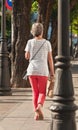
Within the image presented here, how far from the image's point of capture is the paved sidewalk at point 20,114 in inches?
336

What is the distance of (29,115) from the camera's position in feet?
32.1

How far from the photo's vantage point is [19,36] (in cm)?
1730

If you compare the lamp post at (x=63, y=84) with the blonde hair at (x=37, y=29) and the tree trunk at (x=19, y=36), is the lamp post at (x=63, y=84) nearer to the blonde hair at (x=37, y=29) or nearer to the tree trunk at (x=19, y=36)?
the blonde hair at (x=37, y=29)

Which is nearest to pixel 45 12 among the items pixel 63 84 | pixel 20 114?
pixel 20 114

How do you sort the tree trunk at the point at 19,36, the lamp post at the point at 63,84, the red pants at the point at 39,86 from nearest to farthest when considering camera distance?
the lamp post at the point at 63,84 → the red pants at the point at 39,86 → the tree trunk at the point at 19,36

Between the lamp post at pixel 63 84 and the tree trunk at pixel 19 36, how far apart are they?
10.1m

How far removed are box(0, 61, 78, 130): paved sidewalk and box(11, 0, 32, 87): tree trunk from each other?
365 cm

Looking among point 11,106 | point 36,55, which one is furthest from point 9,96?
point 36,55

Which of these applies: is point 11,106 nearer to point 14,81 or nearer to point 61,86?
point 61,86

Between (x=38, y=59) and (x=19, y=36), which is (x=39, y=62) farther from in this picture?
(x=19, y=36)

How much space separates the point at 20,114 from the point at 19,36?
760cm

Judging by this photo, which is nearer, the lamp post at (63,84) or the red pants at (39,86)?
the lamp post at (63,84)

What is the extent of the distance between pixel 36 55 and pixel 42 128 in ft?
4.45

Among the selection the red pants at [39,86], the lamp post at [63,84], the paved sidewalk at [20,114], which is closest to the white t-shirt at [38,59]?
the red pants at [39,86]
